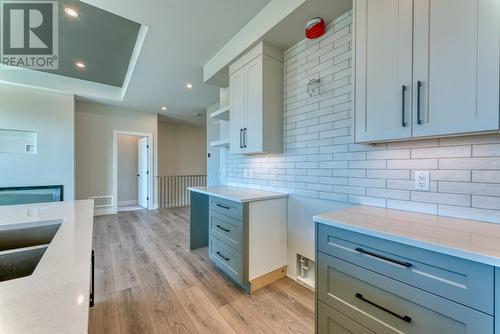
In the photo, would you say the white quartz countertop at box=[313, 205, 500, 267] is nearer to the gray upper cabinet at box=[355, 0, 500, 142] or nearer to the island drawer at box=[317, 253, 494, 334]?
the island drawer at box=[317, 253, 494, 334]

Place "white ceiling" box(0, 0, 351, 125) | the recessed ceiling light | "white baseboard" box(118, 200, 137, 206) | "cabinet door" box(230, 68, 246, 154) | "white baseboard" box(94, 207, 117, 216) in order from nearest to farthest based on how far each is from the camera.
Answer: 1. "white ceiling" box(0, 0, 351, 125)
2. the recessed ceiling light
3. "cabinet door" box(230, 68, 246, 154)
4. "white baseboard" box(94, 207, 117, 216)
5. "white baseboard" box(118, 200, 137, 206)

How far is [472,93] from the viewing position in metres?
0.99

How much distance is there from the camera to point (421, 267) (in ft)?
2.99

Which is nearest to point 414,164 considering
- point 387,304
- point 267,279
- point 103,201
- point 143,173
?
point 387,304

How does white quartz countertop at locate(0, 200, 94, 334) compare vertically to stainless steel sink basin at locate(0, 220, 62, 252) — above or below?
above

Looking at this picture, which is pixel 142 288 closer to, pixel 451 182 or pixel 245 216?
pixel 245 216

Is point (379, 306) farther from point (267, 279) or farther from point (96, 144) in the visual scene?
point (96, 144)

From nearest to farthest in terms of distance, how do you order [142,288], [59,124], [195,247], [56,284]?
[56,284], [142,288], [195,247], [59,124]

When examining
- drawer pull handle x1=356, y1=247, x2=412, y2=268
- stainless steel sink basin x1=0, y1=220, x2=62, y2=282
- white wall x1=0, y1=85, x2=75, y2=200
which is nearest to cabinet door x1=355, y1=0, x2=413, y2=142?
drawer pull handle x1=356, y1=247, x2=412, y2=268

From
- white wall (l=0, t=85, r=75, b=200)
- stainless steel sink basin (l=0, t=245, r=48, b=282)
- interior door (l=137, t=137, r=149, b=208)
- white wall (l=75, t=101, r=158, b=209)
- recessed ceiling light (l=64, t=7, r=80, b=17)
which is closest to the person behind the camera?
stainless steel sink basin (l=0, t=245, r=48, b=282)

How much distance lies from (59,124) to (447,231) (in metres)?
5.80

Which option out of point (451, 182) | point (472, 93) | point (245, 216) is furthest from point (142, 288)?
point (472, 93)

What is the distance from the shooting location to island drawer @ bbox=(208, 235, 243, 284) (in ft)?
6.70

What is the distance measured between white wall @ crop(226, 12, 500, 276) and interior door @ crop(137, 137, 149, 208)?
13.9 feet
